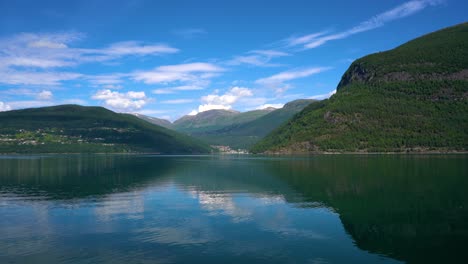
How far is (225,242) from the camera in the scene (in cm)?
3672

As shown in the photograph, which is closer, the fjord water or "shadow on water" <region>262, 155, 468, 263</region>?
the fjord water

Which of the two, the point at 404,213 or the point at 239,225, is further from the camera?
the point at 404,213

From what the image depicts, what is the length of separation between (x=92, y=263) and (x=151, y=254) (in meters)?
4.70

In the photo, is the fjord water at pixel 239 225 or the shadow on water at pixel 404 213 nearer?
the fjord water at pixel 239 225

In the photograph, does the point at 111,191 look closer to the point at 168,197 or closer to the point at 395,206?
the point at 168,197

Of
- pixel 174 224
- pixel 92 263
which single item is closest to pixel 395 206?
pixel 174 224

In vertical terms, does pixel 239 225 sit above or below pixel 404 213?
above

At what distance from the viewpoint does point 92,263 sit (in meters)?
30.5

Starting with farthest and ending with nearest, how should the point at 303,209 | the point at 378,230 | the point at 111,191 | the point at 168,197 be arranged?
1. the point at 111,191
2. the point at 168,197
3. the point at 303,209
4. the point at 378,230

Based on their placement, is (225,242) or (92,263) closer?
(92,263)

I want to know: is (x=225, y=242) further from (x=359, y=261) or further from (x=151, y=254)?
(x=359, y=261)

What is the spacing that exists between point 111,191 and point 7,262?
44.3 meters

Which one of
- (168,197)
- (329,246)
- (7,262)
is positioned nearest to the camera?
(7,262)

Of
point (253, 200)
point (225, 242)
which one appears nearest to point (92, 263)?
point (225, 242)
